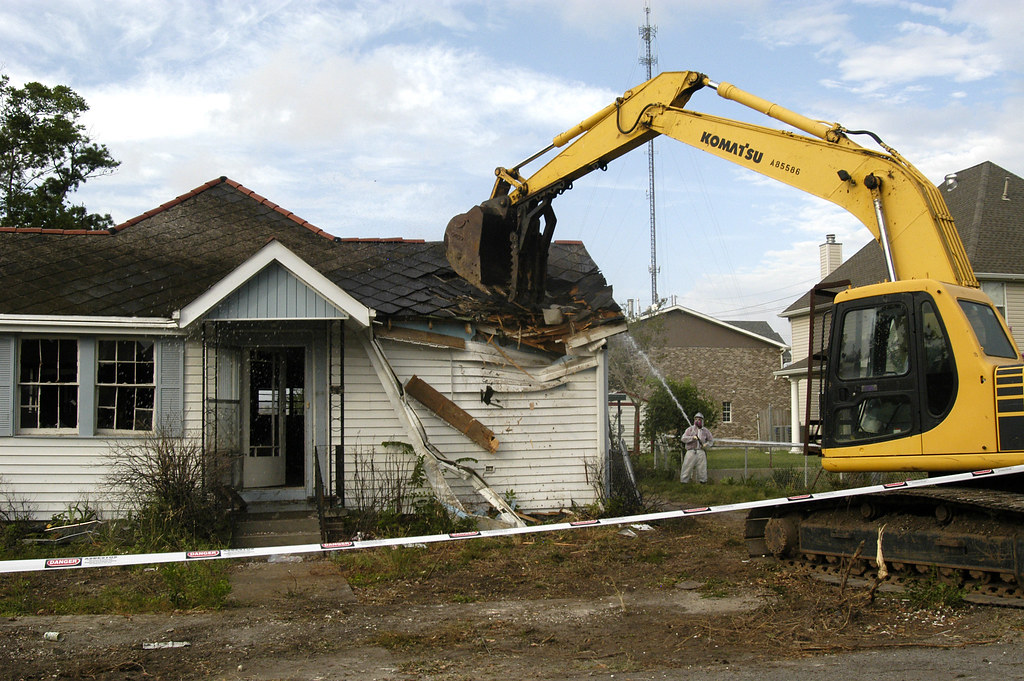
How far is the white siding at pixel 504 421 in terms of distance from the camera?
39.1ft

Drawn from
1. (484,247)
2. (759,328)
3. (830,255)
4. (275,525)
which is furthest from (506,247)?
(759,328)

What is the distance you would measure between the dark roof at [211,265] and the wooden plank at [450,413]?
984mm

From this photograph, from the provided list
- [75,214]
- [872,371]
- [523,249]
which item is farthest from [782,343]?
[872,371]

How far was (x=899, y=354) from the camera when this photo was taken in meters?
7.70

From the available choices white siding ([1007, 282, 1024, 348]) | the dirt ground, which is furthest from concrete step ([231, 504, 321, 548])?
white siding ([1007, 282, 1024, 348])

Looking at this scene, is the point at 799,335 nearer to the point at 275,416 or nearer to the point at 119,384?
the point at 275,416

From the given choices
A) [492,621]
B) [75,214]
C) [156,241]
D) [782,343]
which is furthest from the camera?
[782,343]

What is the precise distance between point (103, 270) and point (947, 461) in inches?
418

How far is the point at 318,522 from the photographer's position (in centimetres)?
1103

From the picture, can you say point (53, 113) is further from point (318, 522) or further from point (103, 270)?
point (318, 522)

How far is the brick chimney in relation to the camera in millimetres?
33562

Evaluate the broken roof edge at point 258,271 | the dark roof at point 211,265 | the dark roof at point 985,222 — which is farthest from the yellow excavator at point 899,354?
the dark roof at point 985,222

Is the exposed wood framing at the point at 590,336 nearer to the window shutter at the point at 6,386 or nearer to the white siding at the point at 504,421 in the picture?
the white siding at the point at 504,421

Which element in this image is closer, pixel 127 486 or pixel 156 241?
pixel 127 486
